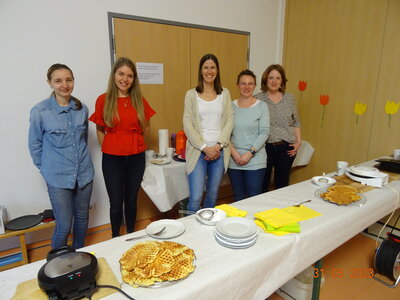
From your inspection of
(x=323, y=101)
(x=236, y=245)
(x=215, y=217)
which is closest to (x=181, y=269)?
(x=236, y=245)

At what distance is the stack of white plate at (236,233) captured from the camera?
98 centimetres

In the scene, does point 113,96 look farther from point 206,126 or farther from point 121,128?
point 206,126

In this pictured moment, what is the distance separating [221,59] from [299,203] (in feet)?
6.47

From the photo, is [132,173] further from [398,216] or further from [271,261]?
[398,216]

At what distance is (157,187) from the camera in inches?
82.4

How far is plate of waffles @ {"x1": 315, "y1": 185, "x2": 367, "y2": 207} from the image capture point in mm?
1359

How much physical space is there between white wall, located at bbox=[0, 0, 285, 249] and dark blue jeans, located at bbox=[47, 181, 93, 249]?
1.78 ft

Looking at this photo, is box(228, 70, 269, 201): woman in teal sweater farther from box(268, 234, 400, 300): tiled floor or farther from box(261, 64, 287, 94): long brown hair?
box(268, 234, 400, 300): tiled floor

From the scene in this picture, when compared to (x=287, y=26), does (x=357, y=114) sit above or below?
below

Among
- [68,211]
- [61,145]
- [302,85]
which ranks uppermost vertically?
[302,85]

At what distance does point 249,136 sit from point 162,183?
75cm

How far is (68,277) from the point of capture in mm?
726

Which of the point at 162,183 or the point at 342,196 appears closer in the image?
the point at 342,196

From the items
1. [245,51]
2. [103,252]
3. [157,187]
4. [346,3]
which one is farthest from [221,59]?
[103,252]
